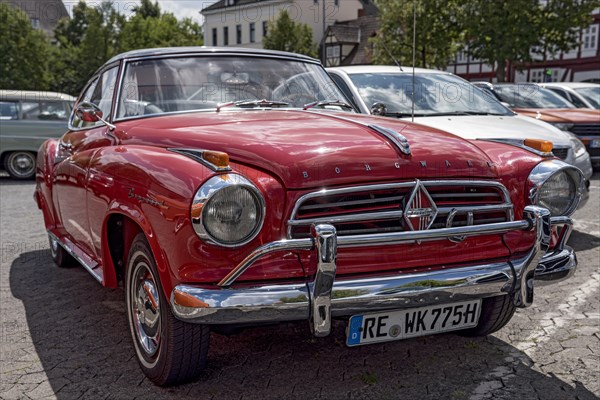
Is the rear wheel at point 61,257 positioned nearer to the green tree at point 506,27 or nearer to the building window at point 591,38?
the green tree at point 506,27

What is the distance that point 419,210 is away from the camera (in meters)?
3.15

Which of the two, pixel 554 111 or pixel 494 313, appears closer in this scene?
pixel 494 313

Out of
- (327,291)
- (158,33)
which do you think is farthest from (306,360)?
(158,33)

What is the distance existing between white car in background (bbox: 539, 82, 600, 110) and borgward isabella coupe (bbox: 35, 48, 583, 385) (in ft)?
34.5

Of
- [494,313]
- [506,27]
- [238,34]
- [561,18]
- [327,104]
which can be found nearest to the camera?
[494,313]

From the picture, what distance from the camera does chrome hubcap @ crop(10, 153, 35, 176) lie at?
13703 millimetres

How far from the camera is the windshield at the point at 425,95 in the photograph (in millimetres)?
7094

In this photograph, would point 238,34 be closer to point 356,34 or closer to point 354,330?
point 356,34

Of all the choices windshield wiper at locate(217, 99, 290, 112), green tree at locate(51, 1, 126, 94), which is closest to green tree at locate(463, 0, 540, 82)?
green tree at locate(51, 1, 126, 94)

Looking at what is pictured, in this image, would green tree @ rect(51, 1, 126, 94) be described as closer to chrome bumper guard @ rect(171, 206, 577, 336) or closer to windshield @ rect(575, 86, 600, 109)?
windshield @ rect(575, 86, 600, 109)

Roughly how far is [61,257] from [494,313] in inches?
147

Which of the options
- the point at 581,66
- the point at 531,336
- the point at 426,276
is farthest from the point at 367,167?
the point at 581,66

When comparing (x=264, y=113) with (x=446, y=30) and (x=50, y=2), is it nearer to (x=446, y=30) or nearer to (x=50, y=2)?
(x=50, y=2)

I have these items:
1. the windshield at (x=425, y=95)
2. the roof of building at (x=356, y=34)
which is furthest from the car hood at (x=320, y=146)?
the roof of building at (x=356, y=34)
